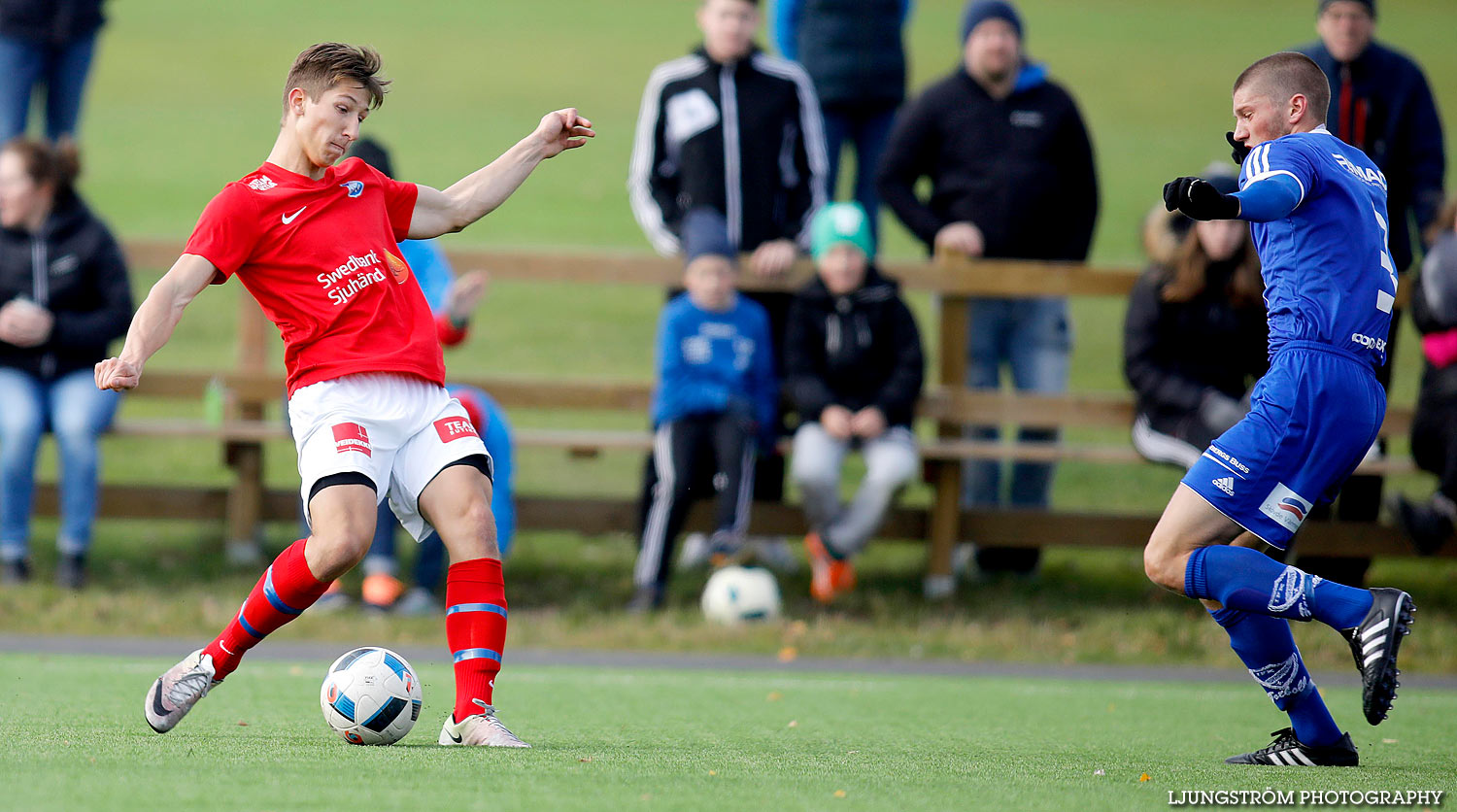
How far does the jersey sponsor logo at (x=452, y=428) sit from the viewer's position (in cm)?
480

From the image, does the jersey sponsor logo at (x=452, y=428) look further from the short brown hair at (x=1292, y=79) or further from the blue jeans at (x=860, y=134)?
the blue jeans at (x=860, y=134)

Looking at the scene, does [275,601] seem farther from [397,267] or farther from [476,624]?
[397,267]

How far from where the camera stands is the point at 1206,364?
8336mm

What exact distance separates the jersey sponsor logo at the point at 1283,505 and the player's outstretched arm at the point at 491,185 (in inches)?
89.2

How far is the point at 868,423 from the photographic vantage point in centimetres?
853

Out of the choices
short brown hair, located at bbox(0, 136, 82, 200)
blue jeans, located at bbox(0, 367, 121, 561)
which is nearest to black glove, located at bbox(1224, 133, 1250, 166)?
blue jeans, located at bbox(0, 367, 121, 561)

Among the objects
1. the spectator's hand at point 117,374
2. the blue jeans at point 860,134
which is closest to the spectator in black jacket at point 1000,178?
the blue jeans at point 860,134

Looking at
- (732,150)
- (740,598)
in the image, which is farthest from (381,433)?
(732,150)

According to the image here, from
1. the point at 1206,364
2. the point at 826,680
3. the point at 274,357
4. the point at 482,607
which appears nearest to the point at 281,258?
the point at 482,607

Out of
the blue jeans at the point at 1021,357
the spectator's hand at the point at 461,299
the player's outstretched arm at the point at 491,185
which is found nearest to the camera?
the player's outstretched arm at the point at 491,185

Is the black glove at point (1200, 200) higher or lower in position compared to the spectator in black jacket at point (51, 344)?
higher

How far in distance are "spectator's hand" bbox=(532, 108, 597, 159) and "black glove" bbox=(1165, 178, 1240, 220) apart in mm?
1825

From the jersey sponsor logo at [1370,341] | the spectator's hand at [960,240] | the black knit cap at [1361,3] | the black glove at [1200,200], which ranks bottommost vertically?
the spectator's hand at [960,240]

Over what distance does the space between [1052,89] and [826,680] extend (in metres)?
3.80
